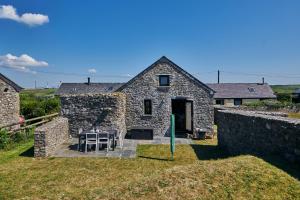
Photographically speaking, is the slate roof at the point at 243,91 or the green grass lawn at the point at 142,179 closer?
the green grass lawn at the point at 142,179

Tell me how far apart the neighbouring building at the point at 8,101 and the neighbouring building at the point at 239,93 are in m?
30.5

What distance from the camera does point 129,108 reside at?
1873 cm

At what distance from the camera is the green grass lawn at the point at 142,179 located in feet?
19.8

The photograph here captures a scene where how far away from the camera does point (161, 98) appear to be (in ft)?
61.2

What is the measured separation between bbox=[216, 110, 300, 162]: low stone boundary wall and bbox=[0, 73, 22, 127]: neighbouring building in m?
15.4

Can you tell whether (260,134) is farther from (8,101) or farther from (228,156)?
(8,101)

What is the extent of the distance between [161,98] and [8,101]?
11577mm

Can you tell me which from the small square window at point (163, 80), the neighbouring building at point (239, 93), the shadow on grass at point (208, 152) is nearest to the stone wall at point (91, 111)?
the small square window at point (163, 80)

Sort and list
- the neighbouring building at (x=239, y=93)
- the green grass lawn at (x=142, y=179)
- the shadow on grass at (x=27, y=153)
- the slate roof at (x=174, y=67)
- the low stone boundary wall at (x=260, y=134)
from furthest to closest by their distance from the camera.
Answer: the neighbouring building at (x=239, y=93)
the slate roof at (x=174, y=67)
the shadow on grass at (x=27, y=153)
the low stone boundary wall at (x=260, y=134)
the green grass lawn at (x=142, y=179)

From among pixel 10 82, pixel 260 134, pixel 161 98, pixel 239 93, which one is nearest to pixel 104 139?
pixel 161 98

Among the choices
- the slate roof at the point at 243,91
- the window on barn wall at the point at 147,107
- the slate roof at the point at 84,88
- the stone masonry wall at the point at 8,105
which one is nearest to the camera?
the stone masonry wall at the point at 8,105

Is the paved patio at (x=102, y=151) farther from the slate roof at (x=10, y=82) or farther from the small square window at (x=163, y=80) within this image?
the slate roof at (x=10, y=82)

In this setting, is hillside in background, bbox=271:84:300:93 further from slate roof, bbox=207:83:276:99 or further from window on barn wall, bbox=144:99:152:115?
window on barn wall, bbox=144:99:152:115

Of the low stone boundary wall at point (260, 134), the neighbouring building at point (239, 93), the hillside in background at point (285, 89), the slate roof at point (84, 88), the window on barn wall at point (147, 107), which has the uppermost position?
the hillside in background at point (285, 89)
